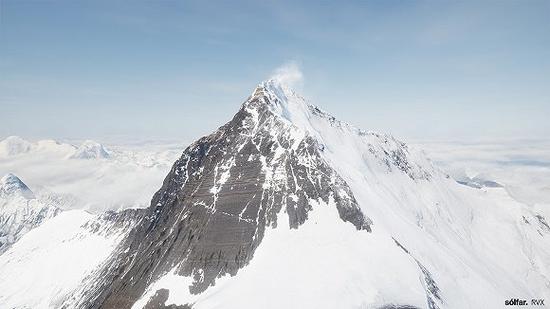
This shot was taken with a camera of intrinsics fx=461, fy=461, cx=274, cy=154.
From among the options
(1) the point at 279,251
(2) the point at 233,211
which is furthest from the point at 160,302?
(1) the point at 279,251

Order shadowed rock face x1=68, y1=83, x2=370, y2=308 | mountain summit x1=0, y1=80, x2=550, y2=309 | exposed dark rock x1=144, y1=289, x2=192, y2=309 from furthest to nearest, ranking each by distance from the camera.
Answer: shadowed rock face x1=68, y1=83, x2=370, y2=308
exposed dark rock x1=144, y1=289, x2=192, y2=309
mountain summit x1=0, y1=80, x2=550, y2=309

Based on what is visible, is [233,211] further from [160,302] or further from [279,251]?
[160,302]

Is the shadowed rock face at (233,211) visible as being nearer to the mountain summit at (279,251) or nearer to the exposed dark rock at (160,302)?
the mountain summit at (279,251)

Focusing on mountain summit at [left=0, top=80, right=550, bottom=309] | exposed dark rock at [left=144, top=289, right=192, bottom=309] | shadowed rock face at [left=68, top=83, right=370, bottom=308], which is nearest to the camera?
mountain summit at [left=0, top=80, right=550, bottom=309]

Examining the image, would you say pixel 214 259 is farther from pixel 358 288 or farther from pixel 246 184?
pixel 358 288

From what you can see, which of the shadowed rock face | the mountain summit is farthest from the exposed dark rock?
the shadowed rock face

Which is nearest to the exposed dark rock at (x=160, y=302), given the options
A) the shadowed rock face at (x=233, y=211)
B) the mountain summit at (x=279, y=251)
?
the mountain summit at (x=279, y=251)

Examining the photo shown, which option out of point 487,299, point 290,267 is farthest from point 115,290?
point 487,299

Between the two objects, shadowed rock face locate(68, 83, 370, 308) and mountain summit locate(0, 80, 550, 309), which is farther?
shadowed rock face locate(68, 83, 370, 308)

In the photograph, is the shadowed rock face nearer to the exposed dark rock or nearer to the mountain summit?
the mountain summit
